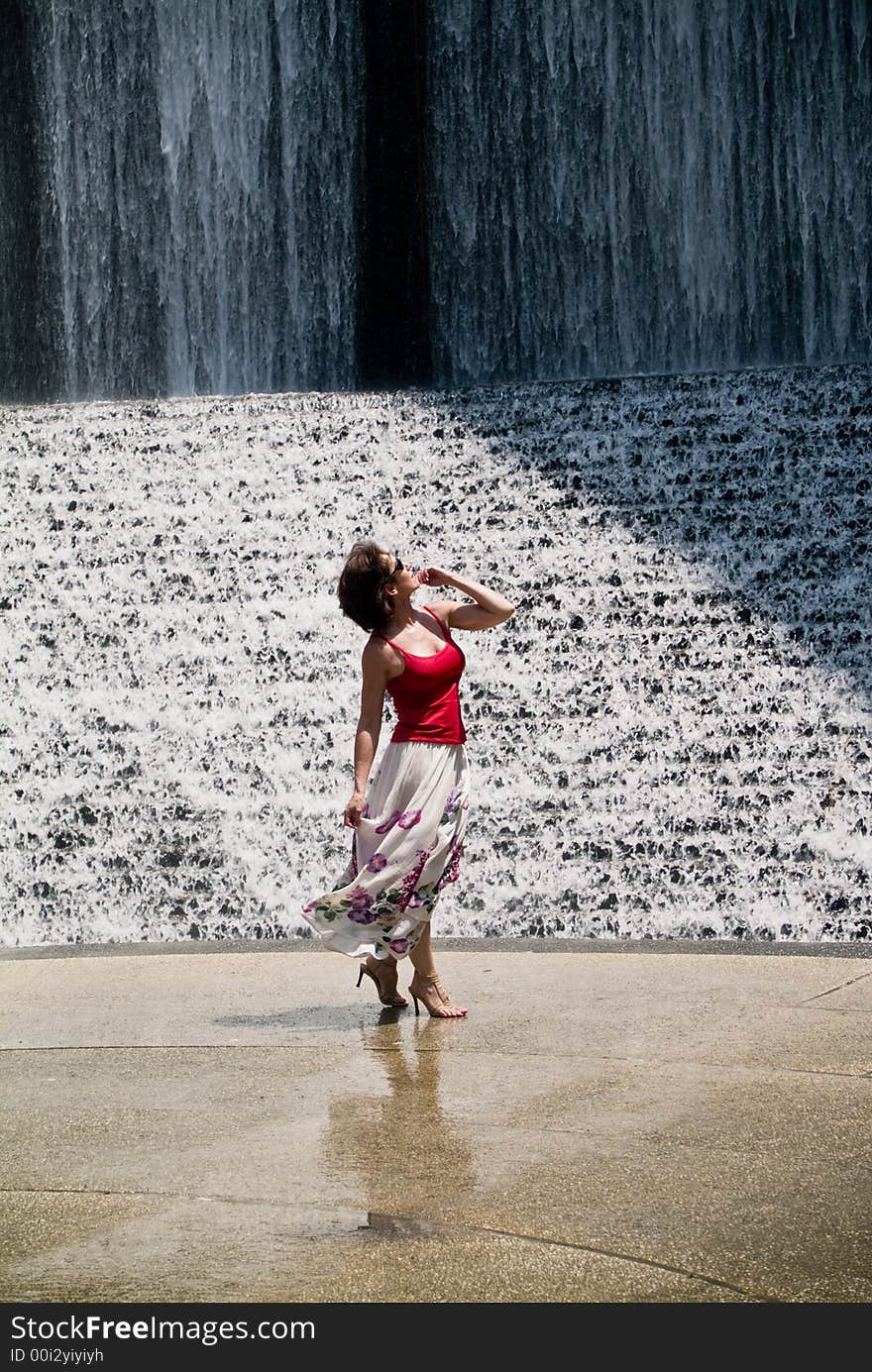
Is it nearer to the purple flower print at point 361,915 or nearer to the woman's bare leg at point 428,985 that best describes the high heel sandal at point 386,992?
the woman's bare leg at point 428,985

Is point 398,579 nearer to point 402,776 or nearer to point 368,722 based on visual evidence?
point 368,722

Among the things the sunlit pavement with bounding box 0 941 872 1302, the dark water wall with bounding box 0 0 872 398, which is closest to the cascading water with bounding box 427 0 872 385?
the dark water wall with bounding box 0 0 872 398

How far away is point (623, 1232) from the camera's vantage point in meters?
2.78

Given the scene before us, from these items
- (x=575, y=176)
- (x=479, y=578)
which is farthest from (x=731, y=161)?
(x=479, y=578)

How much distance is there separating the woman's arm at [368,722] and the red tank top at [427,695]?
0.13ft

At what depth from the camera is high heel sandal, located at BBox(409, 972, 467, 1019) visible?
461cm

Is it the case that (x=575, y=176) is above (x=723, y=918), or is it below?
above

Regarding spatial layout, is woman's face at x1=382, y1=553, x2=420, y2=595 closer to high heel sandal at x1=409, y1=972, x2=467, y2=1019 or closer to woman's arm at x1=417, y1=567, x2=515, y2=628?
woman's arm at x1=417, y1=567, x2=515, y2=628

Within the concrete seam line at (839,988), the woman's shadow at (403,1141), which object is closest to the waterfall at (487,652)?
the concrete seam line at (839,988)

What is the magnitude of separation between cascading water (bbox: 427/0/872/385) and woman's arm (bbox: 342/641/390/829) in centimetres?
1337

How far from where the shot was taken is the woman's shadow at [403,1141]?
2.97m
